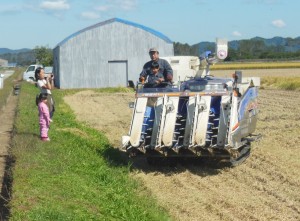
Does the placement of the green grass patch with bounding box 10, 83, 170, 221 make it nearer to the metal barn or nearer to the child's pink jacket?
the child's pink jacket

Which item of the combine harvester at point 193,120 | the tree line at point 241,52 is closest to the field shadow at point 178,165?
the combine harvester at point 193,120

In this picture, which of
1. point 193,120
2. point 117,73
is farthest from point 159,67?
point 117,73

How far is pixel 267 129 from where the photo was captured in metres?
14.5

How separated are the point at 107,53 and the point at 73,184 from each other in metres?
29.1

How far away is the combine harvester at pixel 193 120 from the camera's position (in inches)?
364

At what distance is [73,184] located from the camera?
25.7 ft

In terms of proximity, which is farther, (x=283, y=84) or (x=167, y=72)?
(x=283, y=84)

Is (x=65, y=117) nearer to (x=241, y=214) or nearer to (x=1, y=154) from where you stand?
(x=1, y=154)

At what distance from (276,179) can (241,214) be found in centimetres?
195

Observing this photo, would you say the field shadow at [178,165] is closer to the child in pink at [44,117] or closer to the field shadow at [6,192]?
the child in pink at [44,117]

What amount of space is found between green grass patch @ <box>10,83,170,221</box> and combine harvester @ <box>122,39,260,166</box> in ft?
2.55

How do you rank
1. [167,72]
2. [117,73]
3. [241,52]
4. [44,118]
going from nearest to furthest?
[167,72]
[44,118]
[117,73]
[241,52]

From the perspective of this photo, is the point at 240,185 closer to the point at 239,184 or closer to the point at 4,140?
the point at 239,184

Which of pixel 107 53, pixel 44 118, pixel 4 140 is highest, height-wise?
pixel 107 53
